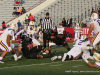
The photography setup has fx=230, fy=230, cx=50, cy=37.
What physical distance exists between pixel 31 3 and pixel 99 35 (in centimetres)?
2021

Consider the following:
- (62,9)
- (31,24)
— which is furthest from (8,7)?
(31,24)

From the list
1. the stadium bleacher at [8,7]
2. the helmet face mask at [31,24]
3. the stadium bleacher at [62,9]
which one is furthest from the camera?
the stadium bleacher at [8,7]

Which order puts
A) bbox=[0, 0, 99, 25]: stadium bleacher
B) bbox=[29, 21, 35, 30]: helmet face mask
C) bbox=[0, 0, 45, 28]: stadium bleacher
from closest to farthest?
bbox=[29, 21, 35, 30]: helmet face mask < bbox=[0, 0, 99, 25]: stadium bleacher < bbox=[0, 0, 45, 28]: stadium bleacher

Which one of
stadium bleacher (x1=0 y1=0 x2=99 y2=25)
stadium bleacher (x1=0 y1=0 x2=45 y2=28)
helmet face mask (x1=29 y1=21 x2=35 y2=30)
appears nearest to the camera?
helmet face mask (x1=29 y1=21 x2=35 y2=30)

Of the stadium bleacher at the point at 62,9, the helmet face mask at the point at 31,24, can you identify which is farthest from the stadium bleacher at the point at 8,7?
the helmet face mask at the point at 31,24

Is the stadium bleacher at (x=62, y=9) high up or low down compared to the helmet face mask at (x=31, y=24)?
up

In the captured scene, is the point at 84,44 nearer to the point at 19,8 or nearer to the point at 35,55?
the point at 35,55

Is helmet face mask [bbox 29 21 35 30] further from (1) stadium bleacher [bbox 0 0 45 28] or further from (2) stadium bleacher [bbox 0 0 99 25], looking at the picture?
(1) stadium bleacher [bbox 0 0 45 28]

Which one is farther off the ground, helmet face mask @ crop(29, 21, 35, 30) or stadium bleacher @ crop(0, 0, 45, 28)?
stadium bleacher @ crop(0, 0, 45, 28)

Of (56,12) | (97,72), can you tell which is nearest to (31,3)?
(56,12)

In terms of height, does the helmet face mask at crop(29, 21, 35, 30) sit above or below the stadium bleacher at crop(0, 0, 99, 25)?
below

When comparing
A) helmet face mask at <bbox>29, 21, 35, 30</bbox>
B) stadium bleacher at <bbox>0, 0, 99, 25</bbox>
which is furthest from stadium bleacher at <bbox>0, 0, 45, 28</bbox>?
helmet face mask at <bbox>29, 21, 35, 30</bbox>

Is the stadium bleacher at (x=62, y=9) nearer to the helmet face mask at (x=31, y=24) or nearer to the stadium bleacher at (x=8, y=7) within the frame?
the stadium bleacher at (x=8, y=7)

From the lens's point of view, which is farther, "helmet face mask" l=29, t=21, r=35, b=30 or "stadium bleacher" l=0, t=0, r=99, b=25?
"stadium bleacher" l=0, t=0, r=99, b=25
